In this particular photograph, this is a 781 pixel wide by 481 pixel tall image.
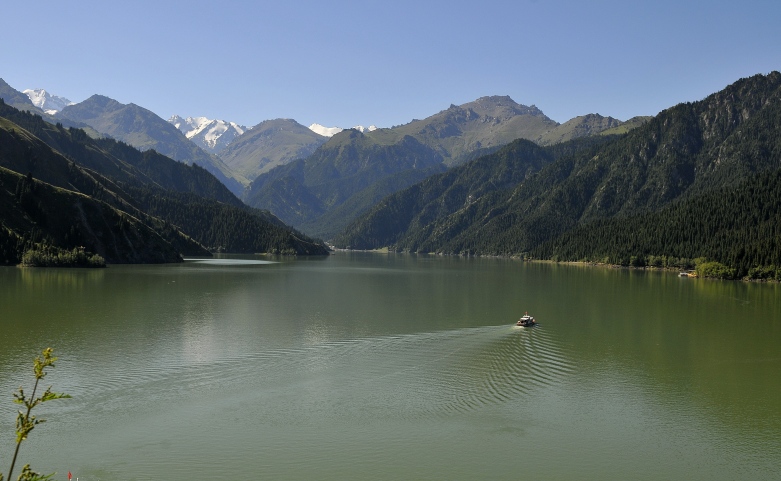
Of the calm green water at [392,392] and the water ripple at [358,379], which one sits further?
the water ripple at [358,379]

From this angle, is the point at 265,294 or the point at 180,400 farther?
the point at 265,294

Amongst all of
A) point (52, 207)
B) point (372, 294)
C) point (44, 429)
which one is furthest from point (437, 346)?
point (52, 207)

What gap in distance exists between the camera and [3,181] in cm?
18912

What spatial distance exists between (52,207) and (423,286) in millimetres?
129027

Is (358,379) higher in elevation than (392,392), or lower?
higher

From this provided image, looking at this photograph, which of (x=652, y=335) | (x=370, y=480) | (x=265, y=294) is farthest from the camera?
→ (x=265, y=294)

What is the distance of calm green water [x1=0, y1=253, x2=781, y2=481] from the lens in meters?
33.8

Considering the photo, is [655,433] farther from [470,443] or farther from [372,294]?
[372,294]

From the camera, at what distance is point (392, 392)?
47781 mm

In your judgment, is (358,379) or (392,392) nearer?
(392,392)

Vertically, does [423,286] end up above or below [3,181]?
below

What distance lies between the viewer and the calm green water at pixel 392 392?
33.8 m

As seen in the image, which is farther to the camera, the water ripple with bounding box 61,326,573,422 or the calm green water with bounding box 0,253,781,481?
the water ripple with bounding box 61,326,573,422

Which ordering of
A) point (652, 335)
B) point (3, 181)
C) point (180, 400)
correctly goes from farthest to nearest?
point (3, 181)
point (652, 335)
point (180, 400)
